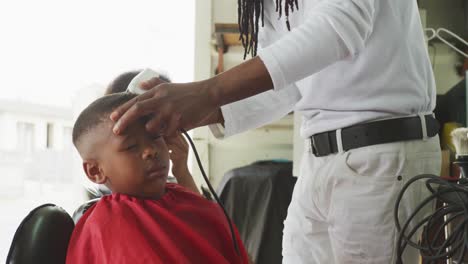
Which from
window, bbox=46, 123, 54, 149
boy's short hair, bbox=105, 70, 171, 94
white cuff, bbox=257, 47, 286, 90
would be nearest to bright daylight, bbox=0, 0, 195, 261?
window, bbox=46, 123, 54, 149

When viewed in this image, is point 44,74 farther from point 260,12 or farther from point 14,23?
point 260,12

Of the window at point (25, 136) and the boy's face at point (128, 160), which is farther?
the window at point (25, 136)

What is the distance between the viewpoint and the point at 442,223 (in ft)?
3.07

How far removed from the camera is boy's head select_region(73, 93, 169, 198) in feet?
3.47

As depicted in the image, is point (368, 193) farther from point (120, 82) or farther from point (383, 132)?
point (120, 82)

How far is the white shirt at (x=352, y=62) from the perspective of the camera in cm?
85

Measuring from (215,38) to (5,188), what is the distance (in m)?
1.49

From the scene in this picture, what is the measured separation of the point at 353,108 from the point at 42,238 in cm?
73

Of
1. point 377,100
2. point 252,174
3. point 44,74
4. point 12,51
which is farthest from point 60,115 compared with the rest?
point 377,100

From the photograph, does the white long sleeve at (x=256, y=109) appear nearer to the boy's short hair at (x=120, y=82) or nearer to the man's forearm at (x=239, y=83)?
the man's forearm at (x=239, y=83)

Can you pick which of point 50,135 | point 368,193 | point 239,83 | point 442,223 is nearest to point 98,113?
point 239,83

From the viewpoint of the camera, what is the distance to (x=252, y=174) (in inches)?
105

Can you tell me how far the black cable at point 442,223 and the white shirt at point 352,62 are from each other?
200 mm

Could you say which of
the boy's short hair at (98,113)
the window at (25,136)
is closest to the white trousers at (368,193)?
the boy's short hair at (98,113)
